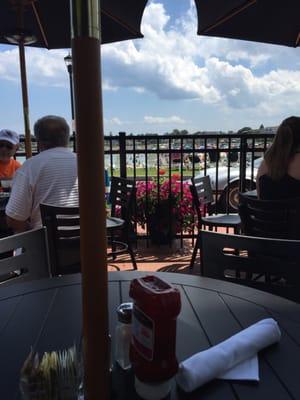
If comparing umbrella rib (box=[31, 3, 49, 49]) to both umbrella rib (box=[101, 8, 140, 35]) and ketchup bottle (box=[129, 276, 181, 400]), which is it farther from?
ketchup bottle (box=[129, 276, 181, 400])

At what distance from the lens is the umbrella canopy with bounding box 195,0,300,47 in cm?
337

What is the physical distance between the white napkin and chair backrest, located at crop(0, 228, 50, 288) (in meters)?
0.94

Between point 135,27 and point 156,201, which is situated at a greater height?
point 135,27

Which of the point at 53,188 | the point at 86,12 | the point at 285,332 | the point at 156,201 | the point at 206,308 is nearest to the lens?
the point at 86,12

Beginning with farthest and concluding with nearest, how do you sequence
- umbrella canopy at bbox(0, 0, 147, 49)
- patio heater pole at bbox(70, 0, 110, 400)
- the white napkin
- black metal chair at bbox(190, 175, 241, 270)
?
umbrella canopy at bbox(0, 0, 147, 49)
black metal chair at bbox(190, 175, 241, 270)
the white napkin
patio heater pole at bbox(70, 0, 110, 400)

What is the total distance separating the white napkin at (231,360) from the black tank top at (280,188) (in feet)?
5.90

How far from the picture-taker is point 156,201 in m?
4.25

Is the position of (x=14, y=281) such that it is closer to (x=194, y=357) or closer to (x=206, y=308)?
(x=206, y=308)

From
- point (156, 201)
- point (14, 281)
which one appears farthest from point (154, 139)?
point (14, 281)

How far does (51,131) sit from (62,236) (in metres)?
0.68

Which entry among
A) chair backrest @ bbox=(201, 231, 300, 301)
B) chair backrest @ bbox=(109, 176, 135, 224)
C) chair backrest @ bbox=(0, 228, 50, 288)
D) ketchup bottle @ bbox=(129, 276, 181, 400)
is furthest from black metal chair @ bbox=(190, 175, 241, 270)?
ketchup bottle @ bbox=(129, 276, 181, 400)

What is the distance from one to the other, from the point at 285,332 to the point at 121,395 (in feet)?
1.65

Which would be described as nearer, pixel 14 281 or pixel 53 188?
pixel 14 281

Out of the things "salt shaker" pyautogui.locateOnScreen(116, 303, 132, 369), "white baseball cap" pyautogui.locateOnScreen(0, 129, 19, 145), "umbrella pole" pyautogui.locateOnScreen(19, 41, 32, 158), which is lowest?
"salt shaker" pyautogui.locateOnScreen(116, 303, 132, 369)
